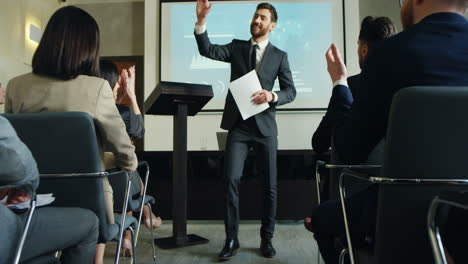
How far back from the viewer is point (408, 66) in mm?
894

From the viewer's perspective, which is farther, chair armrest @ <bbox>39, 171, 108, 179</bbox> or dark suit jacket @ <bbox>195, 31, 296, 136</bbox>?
dark suit jacket @ <bbox>195, 31, 296, 136</bbox>

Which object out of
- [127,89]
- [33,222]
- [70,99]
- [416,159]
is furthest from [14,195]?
[127,89]

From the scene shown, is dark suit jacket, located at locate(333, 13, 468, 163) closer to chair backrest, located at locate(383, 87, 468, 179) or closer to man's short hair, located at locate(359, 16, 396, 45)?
chair backrest, located at locate(383, 87, 468, 179)

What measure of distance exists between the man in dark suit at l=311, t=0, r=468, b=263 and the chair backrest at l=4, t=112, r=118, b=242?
0.76 meters

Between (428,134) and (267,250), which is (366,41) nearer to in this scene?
(428,134)

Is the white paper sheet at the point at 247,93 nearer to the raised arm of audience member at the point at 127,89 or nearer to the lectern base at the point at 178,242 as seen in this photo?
the raised arm of audience member at the point at 127,89

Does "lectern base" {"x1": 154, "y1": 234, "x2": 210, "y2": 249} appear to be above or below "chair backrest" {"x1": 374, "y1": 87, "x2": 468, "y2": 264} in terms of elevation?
below

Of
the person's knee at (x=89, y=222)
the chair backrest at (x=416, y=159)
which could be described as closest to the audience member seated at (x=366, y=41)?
the chair backrest at (x=416, y=159)

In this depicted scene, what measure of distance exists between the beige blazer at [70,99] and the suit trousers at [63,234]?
0.38m

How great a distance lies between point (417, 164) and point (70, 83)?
3.75 ft

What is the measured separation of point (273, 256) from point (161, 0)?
3.73m

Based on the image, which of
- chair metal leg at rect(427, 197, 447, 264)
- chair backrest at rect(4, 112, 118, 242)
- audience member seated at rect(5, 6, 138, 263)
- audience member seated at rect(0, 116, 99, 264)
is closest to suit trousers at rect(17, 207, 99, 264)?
audience member seated at rect(0, 116, 99, 264)

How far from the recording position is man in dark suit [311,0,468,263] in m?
0.89

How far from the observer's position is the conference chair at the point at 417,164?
78cm
